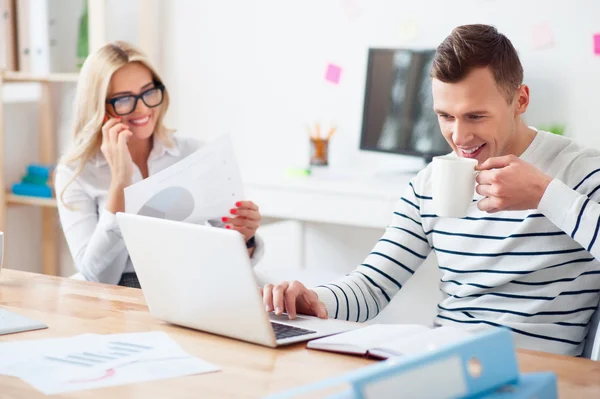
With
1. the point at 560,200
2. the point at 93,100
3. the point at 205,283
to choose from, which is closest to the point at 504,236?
the point at 560,200

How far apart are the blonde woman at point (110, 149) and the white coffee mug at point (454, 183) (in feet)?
2.77

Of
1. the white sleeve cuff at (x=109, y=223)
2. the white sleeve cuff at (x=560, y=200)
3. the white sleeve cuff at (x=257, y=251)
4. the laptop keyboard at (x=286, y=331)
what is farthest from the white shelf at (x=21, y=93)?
the white sleeve cuff at (x=560, y=200)

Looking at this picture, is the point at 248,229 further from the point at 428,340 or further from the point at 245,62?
the point at 245,62

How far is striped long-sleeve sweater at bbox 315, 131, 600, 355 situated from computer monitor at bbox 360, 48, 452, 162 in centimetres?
160

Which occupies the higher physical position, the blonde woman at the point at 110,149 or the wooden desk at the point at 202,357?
the blonde woman at the point at 110,149

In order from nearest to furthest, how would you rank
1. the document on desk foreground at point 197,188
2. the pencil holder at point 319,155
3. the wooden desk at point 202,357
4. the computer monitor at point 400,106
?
the wooden desk at point 202,357, the document on desk foreground at point 197,188, the computer monitor at point 400,106, the pencil holder at point 319,155

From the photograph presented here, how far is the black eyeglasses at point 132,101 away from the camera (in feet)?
8.11

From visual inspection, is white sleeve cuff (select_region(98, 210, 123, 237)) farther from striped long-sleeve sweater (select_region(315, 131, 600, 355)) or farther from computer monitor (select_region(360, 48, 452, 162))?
computer monitor (select_region(360, 48, 452, 162))

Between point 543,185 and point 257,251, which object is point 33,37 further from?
point 543,185

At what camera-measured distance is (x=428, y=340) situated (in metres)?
1.28

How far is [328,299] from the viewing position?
1709 millimetres

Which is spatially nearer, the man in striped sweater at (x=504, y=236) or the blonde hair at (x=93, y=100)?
the man in striped sweater at (x=504, y=236)

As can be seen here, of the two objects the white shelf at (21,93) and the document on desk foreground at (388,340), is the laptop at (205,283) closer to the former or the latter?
the document on desk foreground at (388,340)

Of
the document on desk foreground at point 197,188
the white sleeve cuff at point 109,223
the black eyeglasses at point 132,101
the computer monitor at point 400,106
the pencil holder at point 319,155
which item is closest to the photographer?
the document on desk foreground at point 197,188
